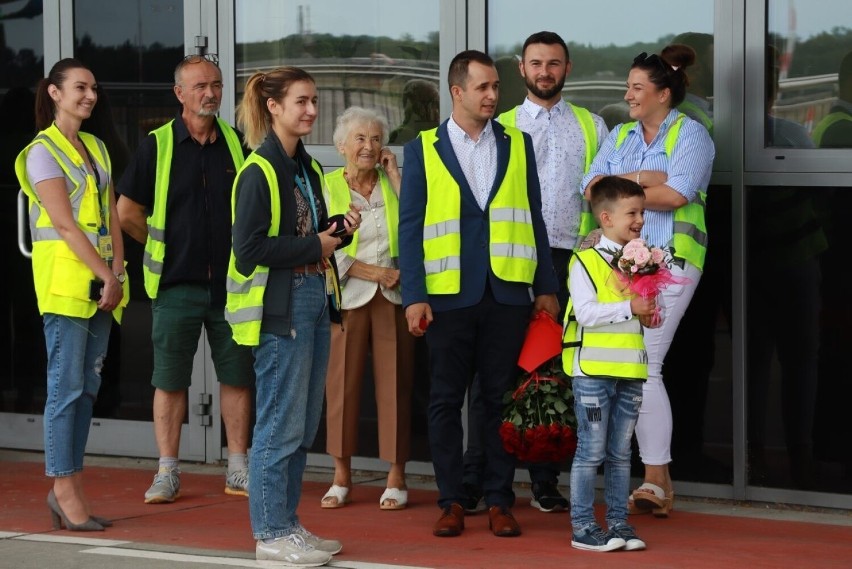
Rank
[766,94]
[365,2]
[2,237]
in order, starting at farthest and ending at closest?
[2,237] → [365,2] → [766,94]

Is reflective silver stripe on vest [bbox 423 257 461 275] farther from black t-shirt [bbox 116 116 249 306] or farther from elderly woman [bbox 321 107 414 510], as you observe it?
black t-shirt [bbox 116 116 249 306]

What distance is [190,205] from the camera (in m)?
7.06

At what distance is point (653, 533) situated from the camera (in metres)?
6.36

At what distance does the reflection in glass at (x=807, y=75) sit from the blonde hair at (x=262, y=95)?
234cm

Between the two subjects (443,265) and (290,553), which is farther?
(443,265)

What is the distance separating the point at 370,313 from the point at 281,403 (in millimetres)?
1483

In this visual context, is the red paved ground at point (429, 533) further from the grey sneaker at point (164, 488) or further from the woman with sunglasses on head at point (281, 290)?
the woman with sunglasses on head at point (281, 290)

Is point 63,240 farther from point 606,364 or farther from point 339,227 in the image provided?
point 606,364

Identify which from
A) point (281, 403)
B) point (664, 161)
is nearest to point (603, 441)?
point (281, 403)

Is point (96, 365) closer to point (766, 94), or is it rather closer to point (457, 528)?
point (457, 528)

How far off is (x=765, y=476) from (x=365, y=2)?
3159 mm

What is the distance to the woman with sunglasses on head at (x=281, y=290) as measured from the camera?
18.3 feet

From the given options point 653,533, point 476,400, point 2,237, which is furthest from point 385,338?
point 2,237

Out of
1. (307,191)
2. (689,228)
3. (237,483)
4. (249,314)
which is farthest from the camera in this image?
(237,483)
